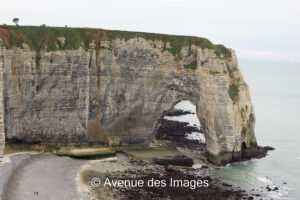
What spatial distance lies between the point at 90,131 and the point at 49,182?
11706 millimetres

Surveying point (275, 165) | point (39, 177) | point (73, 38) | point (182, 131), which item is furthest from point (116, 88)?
point (275, 165)

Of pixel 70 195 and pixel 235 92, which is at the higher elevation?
pixel 235 92

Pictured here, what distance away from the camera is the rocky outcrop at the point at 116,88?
1607 inches

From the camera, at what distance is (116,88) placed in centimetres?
4559

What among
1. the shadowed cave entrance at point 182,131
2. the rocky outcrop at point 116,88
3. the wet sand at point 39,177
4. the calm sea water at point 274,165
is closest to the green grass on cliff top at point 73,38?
the rocky outcrop at point 116,88

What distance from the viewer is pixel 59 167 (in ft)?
127

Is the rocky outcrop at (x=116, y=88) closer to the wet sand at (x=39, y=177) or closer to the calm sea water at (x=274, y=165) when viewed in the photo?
the calm sea water at (x=274, y=165)

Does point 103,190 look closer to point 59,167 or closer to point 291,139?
point 59,167

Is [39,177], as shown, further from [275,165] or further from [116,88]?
[275,165]

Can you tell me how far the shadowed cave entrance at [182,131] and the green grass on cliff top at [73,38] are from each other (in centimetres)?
1120

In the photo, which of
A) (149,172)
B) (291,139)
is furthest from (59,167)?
(291,139)

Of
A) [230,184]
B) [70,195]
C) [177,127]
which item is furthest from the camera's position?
[177,127]

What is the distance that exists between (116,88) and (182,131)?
19.4 meters

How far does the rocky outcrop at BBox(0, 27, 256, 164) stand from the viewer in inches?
1607
